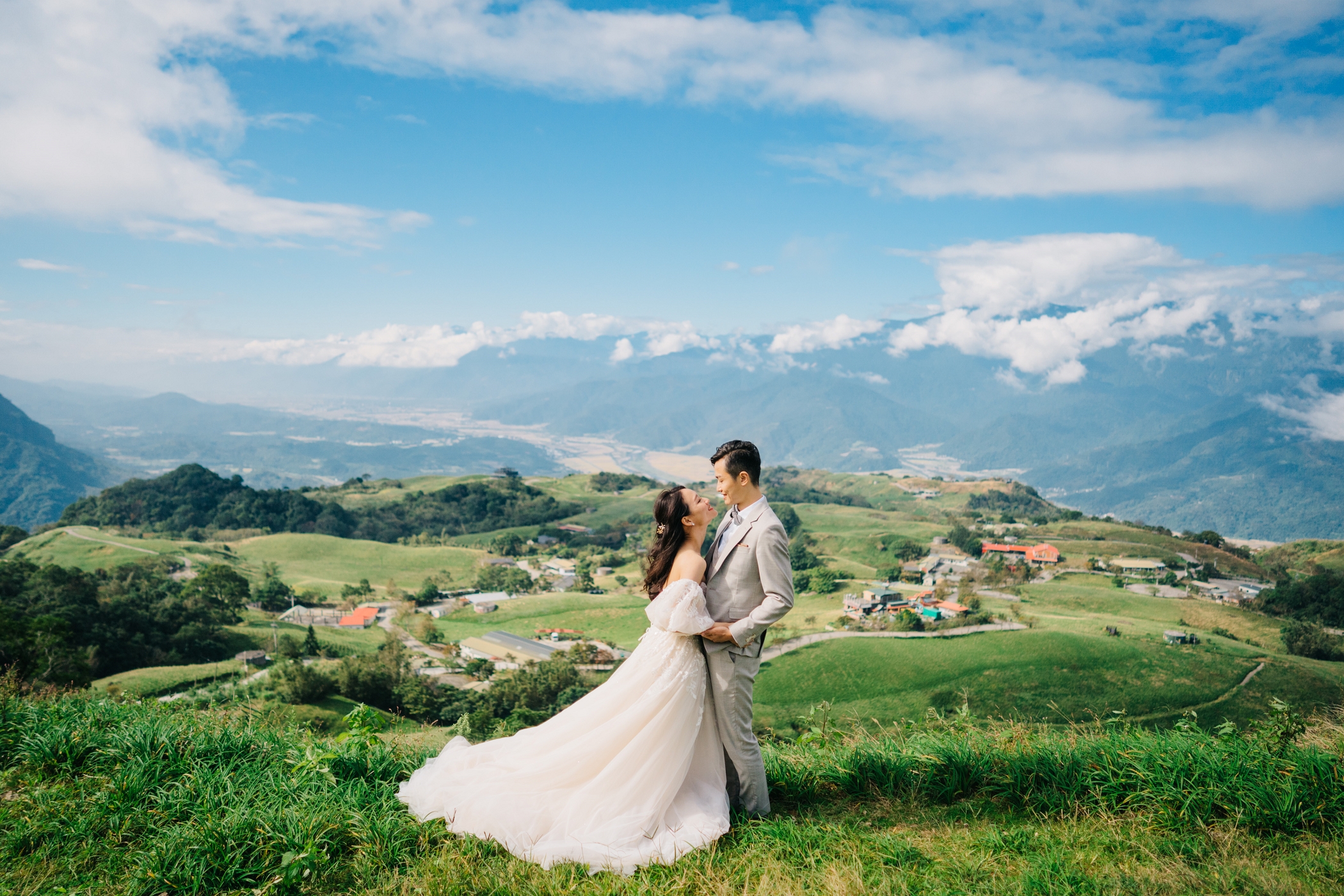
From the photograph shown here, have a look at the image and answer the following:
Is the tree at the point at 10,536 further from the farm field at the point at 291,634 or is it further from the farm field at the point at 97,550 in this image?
the farm field at the point at 291,634

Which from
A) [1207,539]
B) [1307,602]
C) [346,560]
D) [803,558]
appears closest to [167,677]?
[346,560]

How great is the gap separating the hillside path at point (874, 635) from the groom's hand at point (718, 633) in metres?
34.0

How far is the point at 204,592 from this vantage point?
156ft

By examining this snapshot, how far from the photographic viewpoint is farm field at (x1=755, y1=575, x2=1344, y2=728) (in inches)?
1246

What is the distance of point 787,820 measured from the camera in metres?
3.97

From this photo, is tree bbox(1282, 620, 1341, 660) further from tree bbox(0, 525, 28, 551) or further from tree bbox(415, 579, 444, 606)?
tree bbox(0, 525, 28, 551)

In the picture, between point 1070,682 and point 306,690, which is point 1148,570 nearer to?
point 1070,682

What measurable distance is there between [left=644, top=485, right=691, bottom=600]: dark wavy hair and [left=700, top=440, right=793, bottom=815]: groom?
26cm

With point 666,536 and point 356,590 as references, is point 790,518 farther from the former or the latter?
point 666,536

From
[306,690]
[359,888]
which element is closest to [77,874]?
[359,888]

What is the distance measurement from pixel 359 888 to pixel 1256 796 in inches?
199

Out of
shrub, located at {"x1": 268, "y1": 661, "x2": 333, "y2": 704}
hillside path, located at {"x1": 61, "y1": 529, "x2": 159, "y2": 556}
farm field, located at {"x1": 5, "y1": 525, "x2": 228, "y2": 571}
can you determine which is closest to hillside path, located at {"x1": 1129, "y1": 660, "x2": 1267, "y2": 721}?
shrub, located at {"x1": 268, "y1": 661, "x2": 333, "y2": 704}

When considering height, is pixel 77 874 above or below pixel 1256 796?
below

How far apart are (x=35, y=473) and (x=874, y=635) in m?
170
